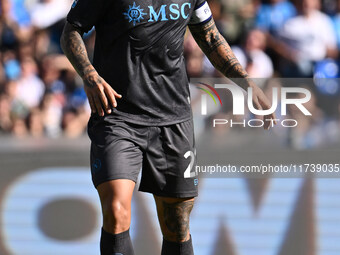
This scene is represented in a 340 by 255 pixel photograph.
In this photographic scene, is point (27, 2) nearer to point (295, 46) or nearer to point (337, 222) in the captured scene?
point (295, 46)

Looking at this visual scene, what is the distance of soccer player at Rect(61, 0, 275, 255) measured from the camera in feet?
9.30

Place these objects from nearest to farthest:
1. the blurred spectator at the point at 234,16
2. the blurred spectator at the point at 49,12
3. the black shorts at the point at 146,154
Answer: the black shorts at the point at 146,154 < the blurred spectator at the point at 234,16 < the blurred spectator at the point at 49,12

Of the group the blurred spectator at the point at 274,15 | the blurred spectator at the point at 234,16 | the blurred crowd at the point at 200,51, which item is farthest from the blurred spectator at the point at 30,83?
the blurred spectator at the point at 274,15

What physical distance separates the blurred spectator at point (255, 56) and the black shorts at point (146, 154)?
9.81ft

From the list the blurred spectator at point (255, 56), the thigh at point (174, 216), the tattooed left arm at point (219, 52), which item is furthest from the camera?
the blurred spectator at point (255, 56)

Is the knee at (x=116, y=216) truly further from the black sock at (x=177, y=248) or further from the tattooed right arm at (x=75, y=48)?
the tattooed right arm at (x=75, y=48)

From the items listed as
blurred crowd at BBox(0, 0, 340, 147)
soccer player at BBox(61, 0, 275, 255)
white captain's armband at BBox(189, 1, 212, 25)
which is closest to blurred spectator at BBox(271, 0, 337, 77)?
blurred crowd at BBox(0, 0, 340, 147)

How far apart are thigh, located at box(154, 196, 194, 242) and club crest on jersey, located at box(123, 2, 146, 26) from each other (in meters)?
0.95

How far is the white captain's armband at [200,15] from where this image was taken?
3.31 m

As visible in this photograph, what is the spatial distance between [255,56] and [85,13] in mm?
3532

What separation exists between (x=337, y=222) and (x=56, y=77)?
3215 millimetres

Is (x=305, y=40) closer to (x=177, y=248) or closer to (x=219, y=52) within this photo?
(x=219, y=52)

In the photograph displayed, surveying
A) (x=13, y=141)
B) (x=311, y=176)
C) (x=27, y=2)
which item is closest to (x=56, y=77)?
(x=27, y=2)

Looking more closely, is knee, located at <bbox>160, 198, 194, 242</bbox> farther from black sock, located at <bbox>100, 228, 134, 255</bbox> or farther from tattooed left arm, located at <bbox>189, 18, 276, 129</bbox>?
tattooed left arm, located at <bbox>189, 18, 276, 129</bbox>
